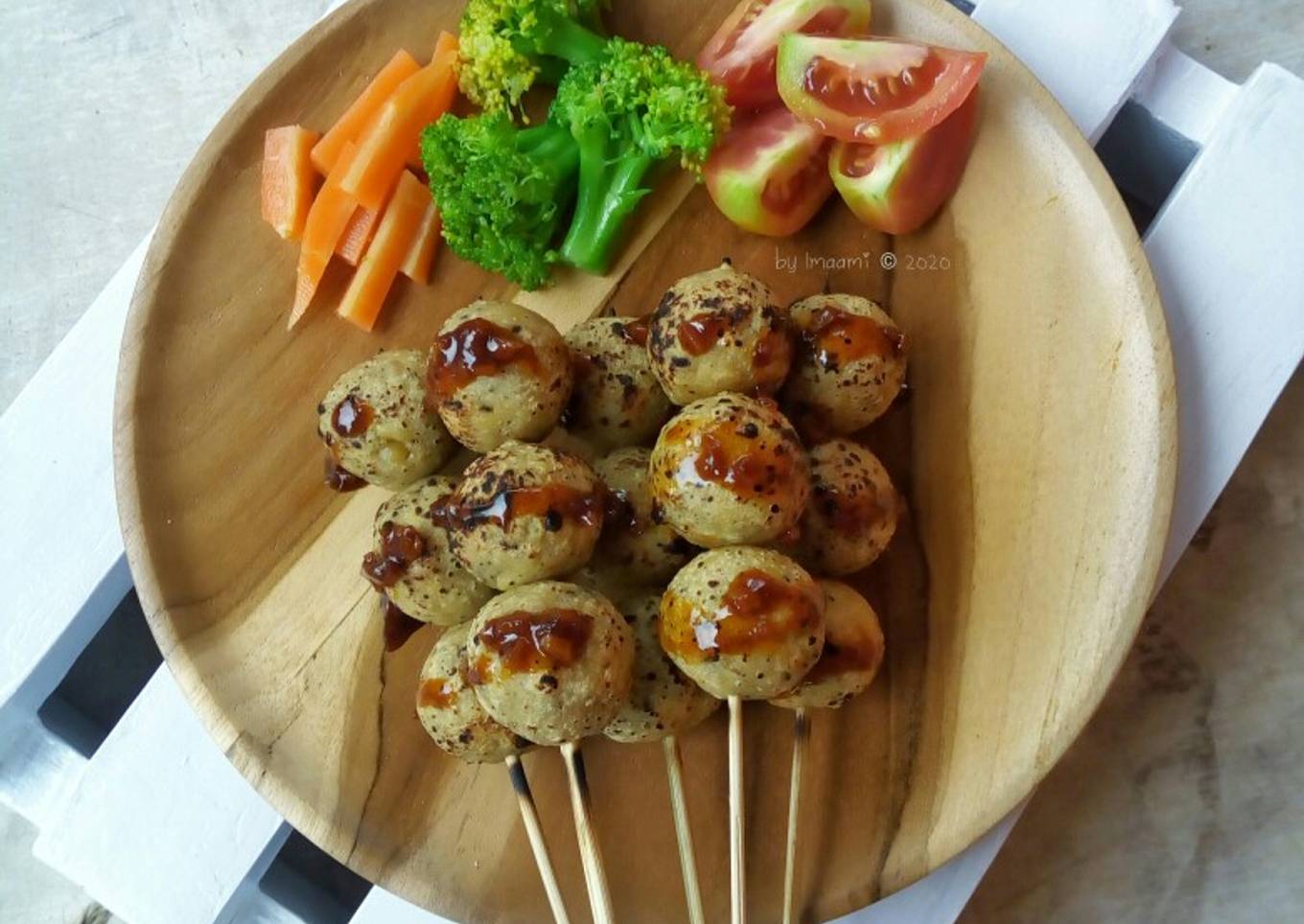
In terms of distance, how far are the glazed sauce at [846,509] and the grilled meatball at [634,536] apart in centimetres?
29

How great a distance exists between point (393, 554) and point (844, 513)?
0.93m

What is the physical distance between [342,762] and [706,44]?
2.03 metres

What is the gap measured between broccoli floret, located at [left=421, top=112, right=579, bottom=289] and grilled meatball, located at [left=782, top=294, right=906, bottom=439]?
739mm

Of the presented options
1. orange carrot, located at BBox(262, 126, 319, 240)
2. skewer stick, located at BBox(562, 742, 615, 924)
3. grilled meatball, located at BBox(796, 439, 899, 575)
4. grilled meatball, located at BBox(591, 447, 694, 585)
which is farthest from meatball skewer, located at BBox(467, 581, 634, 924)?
orange carrot, located at BBox(262, 126, 319, 240)

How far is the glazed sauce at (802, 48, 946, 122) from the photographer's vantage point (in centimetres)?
245

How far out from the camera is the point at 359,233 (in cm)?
276

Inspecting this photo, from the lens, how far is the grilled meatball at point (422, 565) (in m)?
2.18

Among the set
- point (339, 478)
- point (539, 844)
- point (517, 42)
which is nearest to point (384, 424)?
point (339, 478)

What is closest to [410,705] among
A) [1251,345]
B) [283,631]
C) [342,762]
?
[342,762]

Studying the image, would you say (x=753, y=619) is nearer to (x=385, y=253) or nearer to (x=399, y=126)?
(x=385, y=253)

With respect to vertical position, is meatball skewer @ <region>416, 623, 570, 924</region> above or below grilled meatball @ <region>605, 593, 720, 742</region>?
below

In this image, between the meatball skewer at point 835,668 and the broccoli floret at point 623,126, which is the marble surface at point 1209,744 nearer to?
the meatball skewer at point 835,668

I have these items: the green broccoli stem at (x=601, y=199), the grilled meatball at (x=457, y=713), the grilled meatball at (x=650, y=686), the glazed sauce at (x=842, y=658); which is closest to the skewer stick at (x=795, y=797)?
the glazed sauce at (x=842, y=658)

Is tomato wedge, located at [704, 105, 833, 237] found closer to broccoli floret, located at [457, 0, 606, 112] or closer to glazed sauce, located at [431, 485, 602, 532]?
broccoli floret, located at [457, 0, 606, 112]
